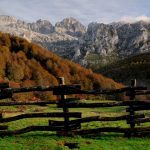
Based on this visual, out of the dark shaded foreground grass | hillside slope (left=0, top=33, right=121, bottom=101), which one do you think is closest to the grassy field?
the dark shaded foreground grass

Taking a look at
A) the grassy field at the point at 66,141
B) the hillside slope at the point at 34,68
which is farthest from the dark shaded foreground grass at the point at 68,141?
the hillside slope at the point at 34,68

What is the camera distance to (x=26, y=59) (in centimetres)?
6166

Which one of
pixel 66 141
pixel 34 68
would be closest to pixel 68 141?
pixel 66 141

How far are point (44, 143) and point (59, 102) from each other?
7.97 feet

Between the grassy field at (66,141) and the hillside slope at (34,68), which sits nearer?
the grassy field at (66,141)

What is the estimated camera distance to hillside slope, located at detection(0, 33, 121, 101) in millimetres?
57438

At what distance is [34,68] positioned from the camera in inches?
2376

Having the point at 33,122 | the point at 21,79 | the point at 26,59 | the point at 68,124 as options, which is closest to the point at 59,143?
the point at 68,124

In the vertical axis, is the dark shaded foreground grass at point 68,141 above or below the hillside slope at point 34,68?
below

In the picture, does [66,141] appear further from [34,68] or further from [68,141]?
[34,68]

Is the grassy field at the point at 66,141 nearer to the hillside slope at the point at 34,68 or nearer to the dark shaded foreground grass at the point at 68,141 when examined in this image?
the dark shaded foreground grass at the point at 68,141

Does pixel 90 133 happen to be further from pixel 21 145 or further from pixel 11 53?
pixel 11 53

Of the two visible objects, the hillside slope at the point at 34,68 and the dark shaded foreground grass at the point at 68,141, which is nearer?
the dark shaded foreground grass at the point at 68,141

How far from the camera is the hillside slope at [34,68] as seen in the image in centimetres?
5744
